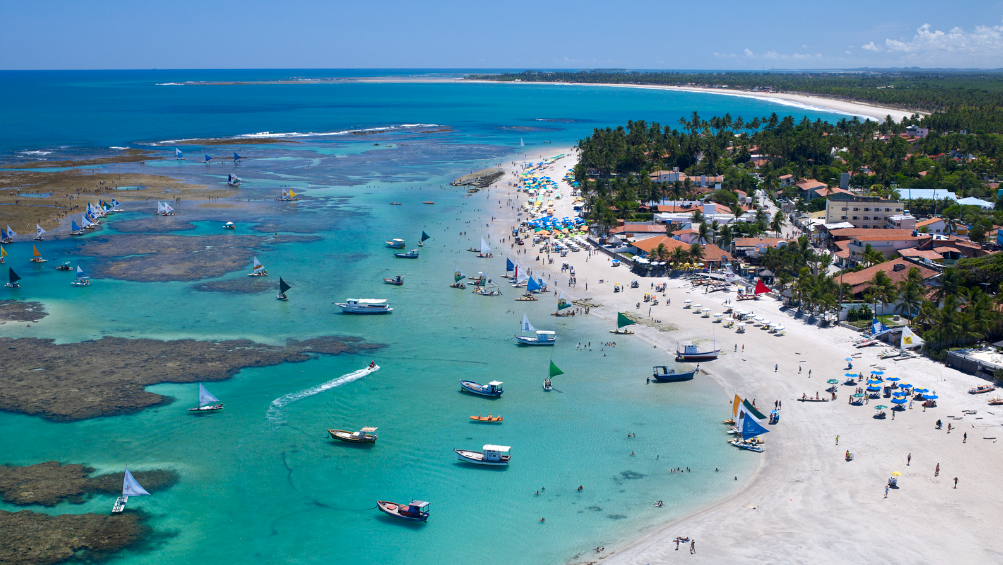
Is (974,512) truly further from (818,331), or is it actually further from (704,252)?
(704,252)

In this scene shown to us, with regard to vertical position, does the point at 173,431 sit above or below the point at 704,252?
below

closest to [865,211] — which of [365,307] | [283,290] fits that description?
[365,307]

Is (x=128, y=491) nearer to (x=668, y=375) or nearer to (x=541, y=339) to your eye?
(x=541, y=339)

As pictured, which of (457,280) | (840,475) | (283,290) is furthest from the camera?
(457,280)

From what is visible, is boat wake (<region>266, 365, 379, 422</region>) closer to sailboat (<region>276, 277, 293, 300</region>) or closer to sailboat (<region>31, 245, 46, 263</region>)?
sailboat (<region>276, 277, 293, 300</region>)

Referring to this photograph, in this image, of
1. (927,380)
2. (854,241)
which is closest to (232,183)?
(854,241)

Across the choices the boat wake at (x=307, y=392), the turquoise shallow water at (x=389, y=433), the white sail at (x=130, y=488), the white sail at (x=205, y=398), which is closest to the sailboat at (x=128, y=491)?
the white sail at (x=130, y=488)
